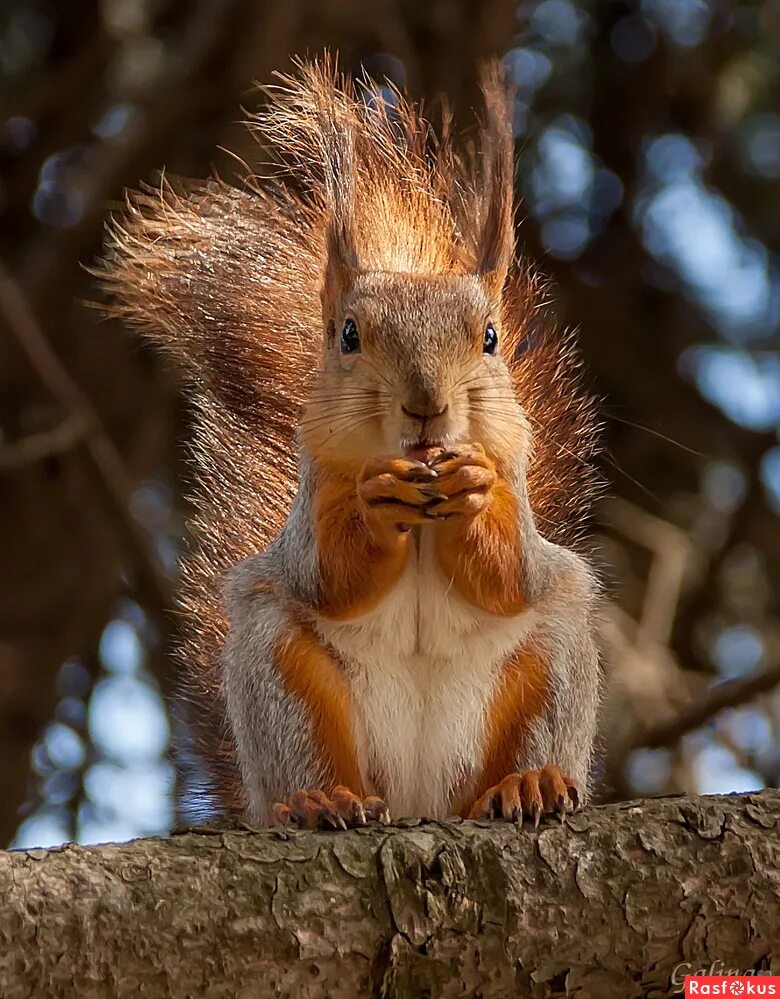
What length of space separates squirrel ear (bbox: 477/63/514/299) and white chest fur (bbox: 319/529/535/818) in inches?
24.7

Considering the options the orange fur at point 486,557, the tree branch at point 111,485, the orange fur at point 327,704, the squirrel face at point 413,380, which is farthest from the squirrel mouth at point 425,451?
the tree branch at point 111,485

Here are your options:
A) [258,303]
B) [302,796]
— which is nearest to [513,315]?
[258,303]

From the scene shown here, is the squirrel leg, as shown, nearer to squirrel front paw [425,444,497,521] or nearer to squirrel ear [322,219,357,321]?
squirrel front paw [425,444,497,521]

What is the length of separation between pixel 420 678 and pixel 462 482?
0.39 m

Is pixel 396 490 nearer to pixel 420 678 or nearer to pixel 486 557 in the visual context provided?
pixel 486 557

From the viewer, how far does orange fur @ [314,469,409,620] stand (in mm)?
2750

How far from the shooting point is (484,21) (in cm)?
468

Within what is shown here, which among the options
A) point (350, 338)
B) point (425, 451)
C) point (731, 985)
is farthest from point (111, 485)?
point (731, 985)

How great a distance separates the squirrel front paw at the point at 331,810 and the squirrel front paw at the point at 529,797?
0.56ft

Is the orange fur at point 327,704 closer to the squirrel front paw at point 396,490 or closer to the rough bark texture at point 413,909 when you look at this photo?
the squirrel front paw at point 396,490

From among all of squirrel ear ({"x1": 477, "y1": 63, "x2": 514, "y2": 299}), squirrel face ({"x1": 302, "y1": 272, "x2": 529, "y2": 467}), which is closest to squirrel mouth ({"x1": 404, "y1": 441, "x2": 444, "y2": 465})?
squirrel face ({"x1": 302, "y1": 272, "x2": 529, "y2": 467})

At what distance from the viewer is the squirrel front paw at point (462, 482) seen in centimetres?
261

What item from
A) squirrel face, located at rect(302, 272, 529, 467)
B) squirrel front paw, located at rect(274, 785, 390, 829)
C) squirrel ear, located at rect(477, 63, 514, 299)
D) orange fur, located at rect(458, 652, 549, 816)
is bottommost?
squirrel front paw, located at rect(274, 785, 390, 829)

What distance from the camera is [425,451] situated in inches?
104
